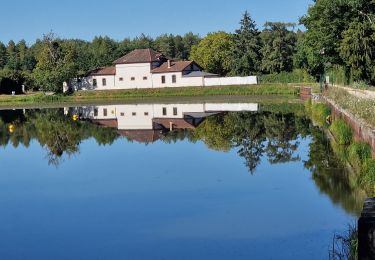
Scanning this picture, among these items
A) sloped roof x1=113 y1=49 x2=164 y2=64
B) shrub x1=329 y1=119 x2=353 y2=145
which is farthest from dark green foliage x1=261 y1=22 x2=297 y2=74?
shrub x1=329 y1=119 x2=353 y2=145

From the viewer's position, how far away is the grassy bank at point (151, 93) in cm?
6444

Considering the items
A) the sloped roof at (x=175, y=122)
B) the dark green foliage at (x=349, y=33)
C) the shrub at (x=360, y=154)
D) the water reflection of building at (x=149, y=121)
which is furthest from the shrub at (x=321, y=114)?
the shrub at (x=360, y=154)

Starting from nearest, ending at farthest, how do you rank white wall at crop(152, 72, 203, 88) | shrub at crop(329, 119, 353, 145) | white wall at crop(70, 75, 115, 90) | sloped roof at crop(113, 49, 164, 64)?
shrub at crop(329, 119, 353, 145)
white wall at crop(152, 72, 203, 88)
sloped roof at crop(113, 49, 164, 64)
white wall at crop(70, 75, 115, 90)

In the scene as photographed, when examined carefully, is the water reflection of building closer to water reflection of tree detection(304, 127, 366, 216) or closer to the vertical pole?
water reflection of tree detection(304, 127, 366, 216)

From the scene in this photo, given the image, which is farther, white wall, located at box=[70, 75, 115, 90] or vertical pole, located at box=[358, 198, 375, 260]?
white wall, located at box=[70, 75, 115, 90]

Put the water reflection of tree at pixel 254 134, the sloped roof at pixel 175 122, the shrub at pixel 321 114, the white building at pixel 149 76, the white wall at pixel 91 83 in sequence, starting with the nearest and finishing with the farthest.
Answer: the water reflection of tree at pixel 254 134, the shrub at pixel 321 114, the sloped roof at pixel 175 122, the white building at pixel 149 76, the white wall at pixel 91 83

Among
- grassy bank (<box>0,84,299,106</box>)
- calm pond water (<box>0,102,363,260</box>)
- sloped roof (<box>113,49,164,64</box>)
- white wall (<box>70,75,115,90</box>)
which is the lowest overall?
calm pond water (<box>0,102,363,260</box>)

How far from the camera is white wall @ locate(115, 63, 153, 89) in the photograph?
7756cm

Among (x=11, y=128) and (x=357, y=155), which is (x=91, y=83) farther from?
(x=357, y=155)

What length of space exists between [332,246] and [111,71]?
2834 inches

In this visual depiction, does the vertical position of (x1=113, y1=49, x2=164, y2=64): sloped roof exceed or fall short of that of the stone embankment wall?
it exceeds it

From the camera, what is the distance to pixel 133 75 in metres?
78.4

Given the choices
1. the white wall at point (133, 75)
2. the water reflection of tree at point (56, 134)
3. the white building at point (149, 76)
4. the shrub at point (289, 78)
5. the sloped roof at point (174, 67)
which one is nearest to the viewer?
the water reflection of tree at point (56, 134)

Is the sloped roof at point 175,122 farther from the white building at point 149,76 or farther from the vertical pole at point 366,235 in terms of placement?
the white building at point 149,76
